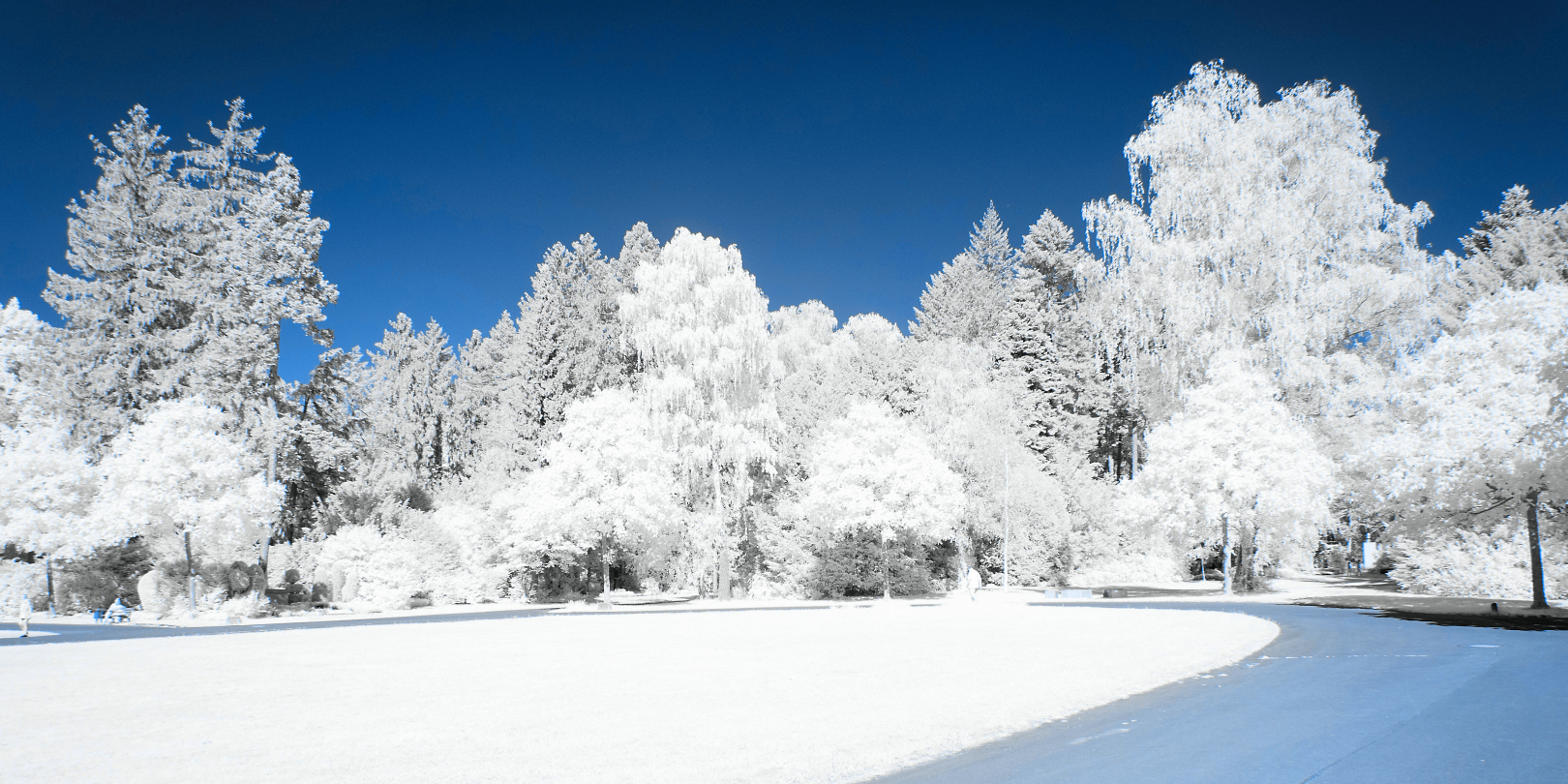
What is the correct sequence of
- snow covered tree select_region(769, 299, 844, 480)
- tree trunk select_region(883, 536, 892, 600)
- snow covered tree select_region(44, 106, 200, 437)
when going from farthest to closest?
snow covered tree select_region(769, 299, 844, 480) < snow covered tree select_region(44, 106, 200, 437) < tree trunk select_region(883, 536, 892, 600)

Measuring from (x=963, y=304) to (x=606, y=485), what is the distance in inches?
1547

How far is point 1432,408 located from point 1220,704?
70.3 ft

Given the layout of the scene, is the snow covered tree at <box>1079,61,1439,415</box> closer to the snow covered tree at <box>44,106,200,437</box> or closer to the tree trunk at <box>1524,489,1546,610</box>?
the tree trunk at <box>1524,489,1546,610</box>

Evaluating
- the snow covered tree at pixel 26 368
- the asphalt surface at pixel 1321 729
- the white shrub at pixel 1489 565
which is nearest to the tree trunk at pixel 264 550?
the snow covered tree at pixel 26 368

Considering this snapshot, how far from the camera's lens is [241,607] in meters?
30.5

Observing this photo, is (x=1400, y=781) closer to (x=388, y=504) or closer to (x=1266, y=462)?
(x=1266, y=462)

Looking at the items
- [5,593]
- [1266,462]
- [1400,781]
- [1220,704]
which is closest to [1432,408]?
[1266,462]

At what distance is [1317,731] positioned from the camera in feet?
26.5

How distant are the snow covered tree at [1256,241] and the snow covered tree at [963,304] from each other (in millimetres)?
24011

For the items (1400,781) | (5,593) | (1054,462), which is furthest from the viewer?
(1054,462)

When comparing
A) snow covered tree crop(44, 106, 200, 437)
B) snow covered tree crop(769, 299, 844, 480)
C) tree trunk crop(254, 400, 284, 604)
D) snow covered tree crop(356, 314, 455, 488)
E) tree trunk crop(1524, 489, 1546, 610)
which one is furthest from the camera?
snow covered tree crop(356, 314, 455, 488)

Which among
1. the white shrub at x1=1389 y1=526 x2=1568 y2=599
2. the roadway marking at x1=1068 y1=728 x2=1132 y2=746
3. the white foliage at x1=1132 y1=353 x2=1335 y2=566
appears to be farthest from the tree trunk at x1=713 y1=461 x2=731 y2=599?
the roadway marking at x1=1068 y1=728 x2=1132 y2=746

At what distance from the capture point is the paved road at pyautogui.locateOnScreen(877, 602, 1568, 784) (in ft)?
21.9

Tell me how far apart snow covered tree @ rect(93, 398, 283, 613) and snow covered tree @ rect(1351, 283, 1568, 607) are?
3759 centimetres
